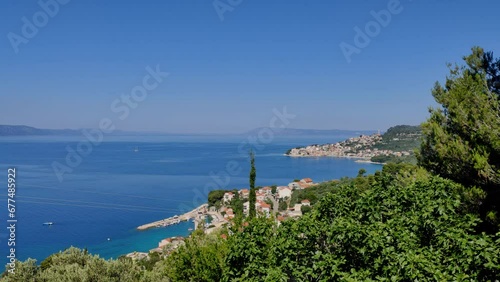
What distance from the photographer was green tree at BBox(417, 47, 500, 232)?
5738 mm

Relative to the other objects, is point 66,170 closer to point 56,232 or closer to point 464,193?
point 56,232

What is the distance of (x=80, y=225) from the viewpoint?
3869cm

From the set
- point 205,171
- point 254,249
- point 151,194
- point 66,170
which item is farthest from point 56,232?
point 66,170

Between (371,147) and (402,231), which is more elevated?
(402,231)

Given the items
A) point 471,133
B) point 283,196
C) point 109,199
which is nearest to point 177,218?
point 109,199

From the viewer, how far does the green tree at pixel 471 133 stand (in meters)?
5.74

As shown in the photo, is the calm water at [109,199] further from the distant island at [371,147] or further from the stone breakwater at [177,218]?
the distant island at [371,147]

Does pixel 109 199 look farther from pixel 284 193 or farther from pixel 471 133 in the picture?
pixel 471 133

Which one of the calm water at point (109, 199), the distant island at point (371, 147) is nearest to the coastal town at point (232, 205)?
the calm water at point (109, 199)

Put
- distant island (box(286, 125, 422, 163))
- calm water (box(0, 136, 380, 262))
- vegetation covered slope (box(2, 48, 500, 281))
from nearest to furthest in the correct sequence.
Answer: vegetation covered slope (box(2, 48, 500, 281)) → calm water (box(0, 136, 380, 262)) → distant island (box(286, 125, 422, 163))

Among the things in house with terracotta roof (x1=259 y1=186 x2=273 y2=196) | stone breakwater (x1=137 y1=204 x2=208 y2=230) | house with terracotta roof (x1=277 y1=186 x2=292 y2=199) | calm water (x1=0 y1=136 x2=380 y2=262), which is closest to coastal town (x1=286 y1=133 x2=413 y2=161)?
calm water (x1=0 y1=136 x2=380 y2=262)

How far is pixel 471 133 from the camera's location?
6.23m

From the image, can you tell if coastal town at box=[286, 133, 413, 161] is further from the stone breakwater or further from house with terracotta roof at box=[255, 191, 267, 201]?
the stone breakwater

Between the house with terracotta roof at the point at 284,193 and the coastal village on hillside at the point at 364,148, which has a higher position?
the coastal village on hillside at the point at 364,148
